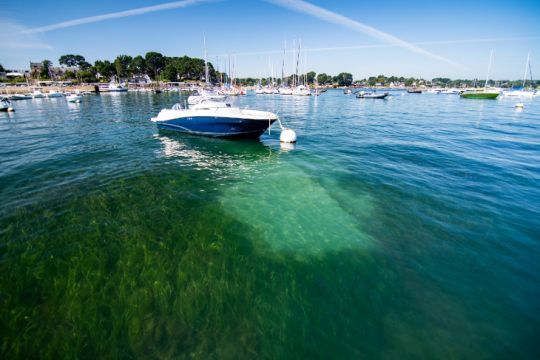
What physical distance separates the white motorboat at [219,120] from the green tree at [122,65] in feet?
461

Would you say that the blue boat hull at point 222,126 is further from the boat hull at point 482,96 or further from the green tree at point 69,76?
the green tree at point 69,76

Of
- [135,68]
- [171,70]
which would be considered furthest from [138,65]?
[171,70]

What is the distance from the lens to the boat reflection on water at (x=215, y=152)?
14.3 m

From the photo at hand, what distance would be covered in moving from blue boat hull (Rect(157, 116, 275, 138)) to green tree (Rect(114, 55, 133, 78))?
5568 inches

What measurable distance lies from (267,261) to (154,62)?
177 meters

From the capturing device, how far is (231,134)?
18562 millimetres

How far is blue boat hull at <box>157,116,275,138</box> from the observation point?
17.4m

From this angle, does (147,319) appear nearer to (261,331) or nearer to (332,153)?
(261,331)

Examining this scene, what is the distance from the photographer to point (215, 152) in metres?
16.7

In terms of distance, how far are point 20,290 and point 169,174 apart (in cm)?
759

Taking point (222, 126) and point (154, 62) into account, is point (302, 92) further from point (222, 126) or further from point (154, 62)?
point (154, 62)

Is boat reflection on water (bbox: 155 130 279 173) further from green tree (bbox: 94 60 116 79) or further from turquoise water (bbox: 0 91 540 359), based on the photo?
green tree (bbox: 94 60 116 79)

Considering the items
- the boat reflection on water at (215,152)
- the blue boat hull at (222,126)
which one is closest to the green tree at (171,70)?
the boat reflection on water at (215,152)

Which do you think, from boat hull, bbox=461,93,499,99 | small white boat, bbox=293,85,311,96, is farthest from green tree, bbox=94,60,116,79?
boat hull, bbox=461,93,499,99
